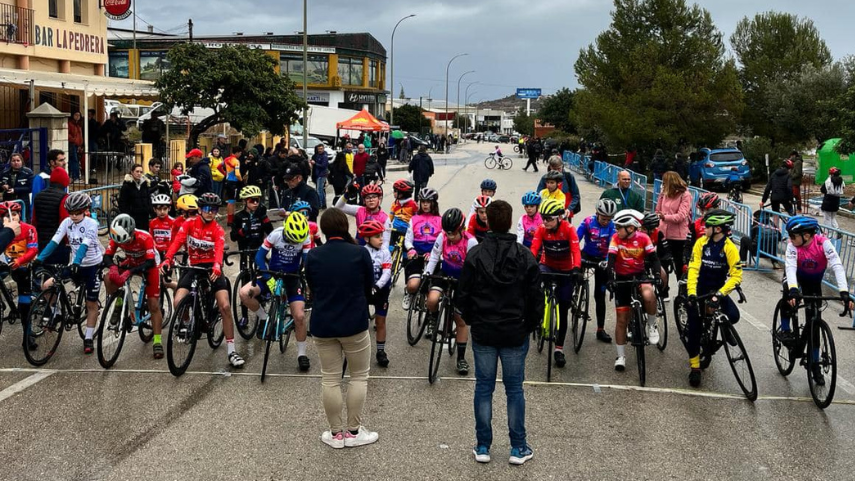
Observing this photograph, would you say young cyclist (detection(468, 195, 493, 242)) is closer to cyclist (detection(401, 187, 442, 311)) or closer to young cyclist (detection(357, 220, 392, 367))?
cyclist (detection(401, 187, 442, 311))

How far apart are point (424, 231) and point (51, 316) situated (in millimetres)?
4004

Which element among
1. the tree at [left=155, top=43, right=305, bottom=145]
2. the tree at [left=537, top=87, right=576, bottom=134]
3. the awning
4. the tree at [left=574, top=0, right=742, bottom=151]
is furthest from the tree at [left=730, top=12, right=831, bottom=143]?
the awning

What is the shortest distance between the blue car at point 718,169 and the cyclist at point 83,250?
87.3 feet

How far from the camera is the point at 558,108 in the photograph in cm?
7256

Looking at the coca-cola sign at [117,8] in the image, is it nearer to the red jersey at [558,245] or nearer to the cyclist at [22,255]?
the cyclist at [22,255]

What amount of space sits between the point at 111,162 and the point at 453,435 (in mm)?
17229

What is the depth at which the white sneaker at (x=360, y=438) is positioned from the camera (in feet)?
20.6

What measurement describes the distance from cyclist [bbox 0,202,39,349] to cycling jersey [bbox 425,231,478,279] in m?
4.37

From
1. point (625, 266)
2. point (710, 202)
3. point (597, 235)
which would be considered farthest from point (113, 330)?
point (710, 202)

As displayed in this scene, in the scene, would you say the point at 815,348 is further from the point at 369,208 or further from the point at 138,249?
the point at 138,249

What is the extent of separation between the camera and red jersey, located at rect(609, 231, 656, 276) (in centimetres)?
832

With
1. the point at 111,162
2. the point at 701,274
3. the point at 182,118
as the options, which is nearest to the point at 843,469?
the point at 701,274

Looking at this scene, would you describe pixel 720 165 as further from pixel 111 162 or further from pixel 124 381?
pixel 124 381

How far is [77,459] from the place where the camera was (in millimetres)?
5988
